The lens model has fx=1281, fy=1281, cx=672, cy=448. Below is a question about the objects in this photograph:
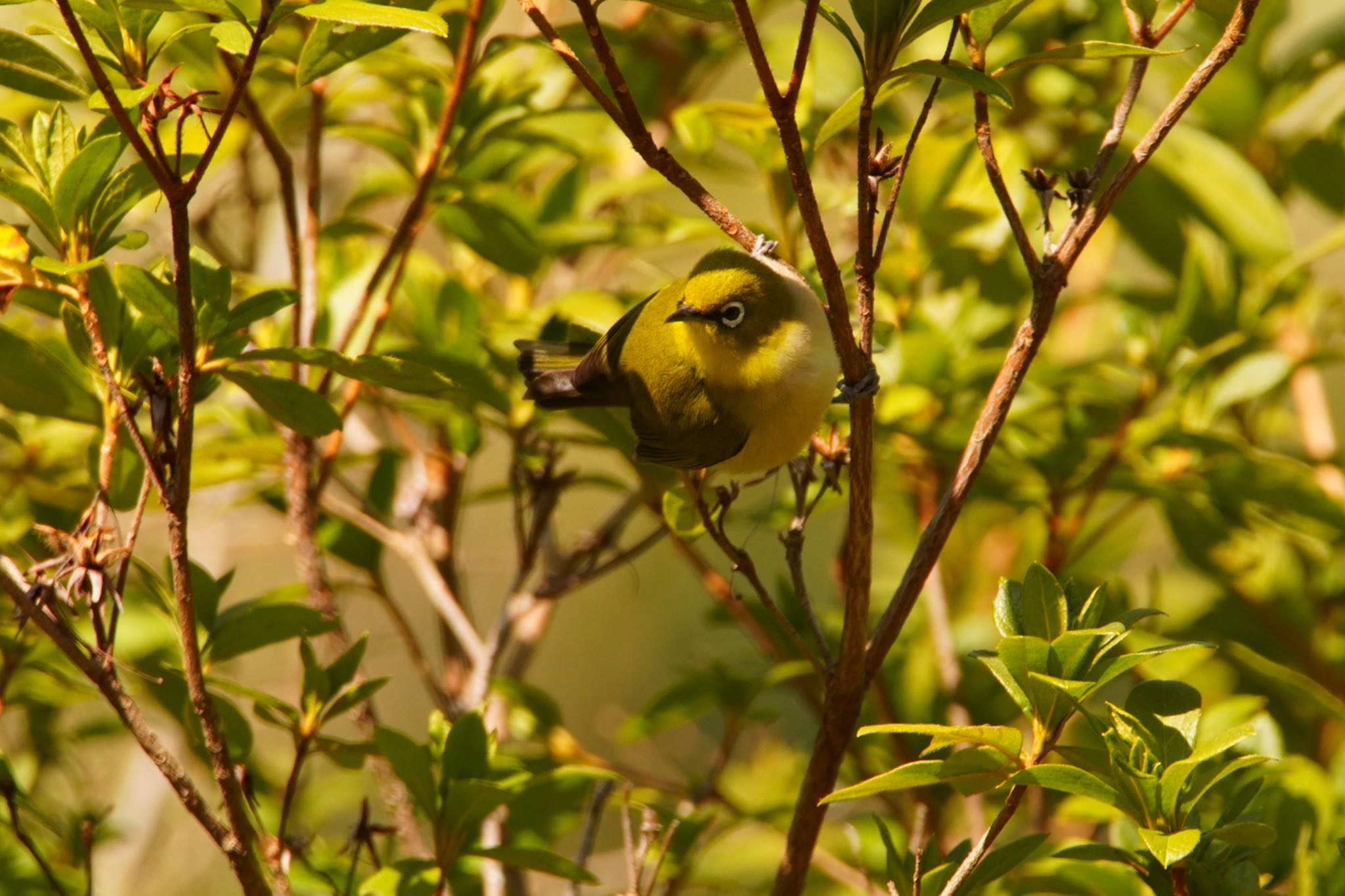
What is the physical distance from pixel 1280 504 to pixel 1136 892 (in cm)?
81

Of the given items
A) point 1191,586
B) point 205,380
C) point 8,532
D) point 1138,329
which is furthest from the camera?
point 1191,586

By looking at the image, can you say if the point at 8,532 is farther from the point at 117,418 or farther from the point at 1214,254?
the point at 1214,254

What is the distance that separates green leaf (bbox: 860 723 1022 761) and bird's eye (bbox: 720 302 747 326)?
1.03 meters

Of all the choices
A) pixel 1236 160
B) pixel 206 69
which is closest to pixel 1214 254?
pixel 1236 160

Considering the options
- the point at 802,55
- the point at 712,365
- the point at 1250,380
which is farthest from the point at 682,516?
the point at 1250,380

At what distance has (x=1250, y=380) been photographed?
2.10 m

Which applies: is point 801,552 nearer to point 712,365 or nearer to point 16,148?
point 712,365

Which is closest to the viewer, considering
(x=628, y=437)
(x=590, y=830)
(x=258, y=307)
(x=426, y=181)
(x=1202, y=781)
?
(x=1202, y=781)

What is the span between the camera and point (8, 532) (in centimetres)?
178

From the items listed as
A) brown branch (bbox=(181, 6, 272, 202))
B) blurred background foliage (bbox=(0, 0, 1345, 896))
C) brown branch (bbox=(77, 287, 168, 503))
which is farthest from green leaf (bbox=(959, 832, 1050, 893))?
brown branch (bbox=(181, 6, 272, 202))

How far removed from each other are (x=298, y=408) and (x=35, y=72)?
44 centimetres

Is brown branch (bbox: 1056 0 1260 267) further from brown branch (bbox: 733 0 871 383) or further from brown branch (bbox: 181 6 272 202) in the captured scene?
brown branch (bbox: 181 6 272 202)

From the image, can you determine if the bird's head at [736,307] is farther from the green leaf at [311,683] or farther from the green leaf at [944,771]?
the green leaf at [944,771]

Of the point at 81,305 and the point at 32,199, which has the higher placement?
the point at 32,199
